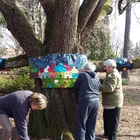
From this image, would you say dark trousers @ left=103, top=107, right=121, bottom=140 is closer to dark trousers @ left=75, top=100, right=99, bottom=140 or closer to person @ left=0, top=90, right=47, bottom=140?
dark trousers @ left=75, top=100, right=99, bottom=140

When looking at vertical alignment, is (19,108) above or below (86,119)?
above

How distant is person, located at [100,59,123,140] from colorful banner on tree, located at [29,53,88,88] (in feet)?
2.06

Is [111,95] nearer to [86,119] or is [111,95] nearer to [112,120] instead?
[112,120]

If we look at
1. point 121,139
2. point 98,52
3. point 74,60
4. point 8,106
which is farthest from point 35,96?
point 98,52

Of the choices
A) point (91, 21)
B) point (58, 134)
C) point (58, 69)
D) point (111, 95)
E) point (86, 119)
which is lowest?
point (58, 134)

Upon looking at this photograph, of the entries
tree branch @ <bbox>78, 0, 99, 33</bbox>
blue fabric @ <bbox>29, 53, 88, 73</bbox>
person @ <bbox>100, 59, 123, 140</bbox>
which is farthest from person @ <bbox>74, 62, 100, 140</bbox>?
tree branch @ <bbox>78, 0, 99, 33</bbox>

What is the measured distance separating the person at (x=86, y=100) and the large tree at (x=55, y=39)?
2.01 ft

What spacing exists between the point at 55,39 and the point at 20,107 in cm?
184

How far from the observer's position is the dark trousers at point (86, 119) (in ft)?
16.1

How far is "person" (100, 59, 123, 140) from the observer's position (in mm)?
5324

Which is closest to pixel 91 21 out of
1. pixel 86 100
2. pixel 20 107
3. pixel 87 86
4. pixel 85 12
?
pixel 85 12

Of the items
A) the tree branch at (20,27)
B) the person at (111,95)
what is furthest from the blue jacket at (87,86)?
the tree branch at (20,27)

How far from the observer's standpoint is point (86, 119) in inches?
197

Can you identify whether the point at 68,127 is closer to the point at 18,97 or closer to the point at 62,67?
the point at 62,67
